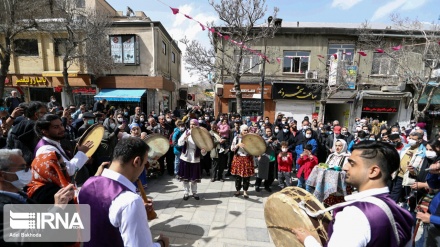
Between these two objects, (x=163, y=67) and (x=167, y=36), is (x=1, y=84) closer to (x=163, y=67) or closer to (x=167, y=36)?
(x=163, y=67)

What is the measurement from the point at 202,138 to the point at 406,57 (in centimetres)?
1550

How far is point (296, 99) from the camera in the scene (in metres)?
15.9

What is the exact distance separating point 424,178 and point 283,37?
46.9ft

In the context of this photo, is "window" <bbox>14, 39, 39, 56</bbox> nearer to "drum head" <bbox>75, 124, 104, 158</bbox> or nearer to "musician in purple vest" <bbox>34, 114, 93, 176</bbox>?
"drum head" <bbox>75, 124, 104, 158</bbox>

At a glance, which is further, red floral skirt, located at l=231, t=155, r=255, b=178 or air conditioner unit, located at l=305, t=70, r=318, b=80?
air conditioner unit, located at l=305, t=70, r=318, b=80

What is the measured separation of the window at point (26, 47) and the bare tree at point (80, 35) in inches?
73.7

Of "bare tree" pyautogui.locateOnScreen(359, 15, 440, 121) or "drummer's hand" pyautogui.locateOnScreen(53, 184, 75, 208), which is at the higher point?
"bare tree" pyautogui.locateOnScreen(359, 15, 440, 121)

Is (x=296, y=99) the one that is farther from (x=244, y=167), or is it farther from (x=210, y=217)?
(x=210, y=217)

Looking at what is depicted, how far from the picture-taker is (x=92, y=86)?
15852 millimetres

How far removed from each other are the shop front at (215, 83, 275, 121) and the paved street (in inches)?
420

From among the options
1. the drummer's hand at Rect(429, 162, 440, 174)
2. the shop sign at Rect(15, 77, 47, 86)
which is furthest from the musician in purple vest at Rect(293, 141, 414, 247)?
the shop sign at Rect(15, 77, 47, 86)

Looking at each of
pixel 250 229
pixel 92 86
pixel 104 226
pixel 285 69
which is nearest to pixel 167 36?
pixel 92 86

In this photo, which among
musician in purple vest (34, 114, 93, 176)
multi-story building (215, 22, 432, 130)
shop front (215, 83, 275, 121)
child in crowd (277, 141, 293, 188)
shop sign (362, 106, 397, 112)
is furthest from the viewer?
shop front (215, 83, 275, 121)

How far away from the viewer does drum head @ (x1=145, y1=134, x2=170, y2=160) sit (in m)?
4.64
